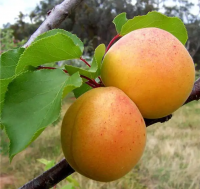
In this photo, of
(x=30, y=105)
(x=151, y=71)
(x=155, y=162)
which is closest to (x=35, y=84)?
(x=30, y=105)

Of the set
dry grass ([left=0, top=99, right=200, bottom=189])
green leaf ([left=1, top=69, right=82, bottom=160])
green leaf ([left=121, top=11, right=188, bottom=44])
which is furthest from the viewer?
dry grass ([left=0, top=99, right=200, bottom=189])

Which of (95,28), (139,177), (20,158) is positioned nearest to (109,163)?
(139,177)

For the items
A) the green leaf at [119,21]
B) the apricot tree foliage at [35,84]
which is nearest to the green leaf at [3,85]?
the apricot tree foliage at [35,84]

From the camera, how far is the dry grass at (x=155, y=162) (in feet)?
8.80

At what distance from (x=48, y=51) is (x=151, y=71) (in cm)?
14

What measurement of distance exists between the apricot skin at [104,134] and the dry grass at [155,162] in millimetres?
2278

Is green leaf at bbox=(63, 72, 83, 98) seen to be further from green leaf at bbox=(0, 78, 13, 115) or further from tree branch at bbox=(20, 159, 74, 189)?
tree branch at bbox=(20, 159, 74, 189)

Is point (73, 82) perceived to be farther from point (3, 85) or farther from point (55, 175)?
point (55, 175)

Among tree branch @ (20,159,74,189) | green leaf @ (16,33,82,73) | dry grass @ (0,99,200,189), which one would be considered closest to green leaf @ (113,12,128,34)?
green leaf @ (16,33,82,73)

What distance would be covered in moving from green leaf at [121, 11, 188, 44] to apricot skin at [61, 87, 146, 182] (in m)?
0.13

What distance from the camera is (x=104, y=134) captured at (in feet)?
1.16

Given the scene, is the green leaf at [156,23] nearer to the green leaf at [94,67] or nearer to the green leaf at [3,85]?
the green leaf at [94,67]

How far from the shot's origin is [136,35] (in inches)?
15.9

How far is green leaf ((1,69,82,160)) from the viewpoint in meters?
0.33
